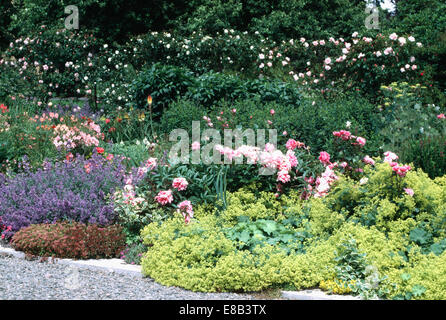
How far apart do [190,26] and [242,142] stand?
33.6 ft

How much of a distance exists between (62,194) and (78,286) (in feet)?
6.60

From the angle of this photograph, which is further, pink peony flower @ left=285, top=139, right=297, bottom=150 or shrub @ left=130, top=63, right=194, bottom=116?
shrub @ left=130, top=63, right=194, bottom=116

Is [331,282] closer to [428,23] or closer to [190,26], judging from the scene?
[428,23]

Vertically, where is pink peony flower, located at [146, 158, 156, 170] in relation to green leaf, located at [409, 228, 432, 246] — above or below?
above

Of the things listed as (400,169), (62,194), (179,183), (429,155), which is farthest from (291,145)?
(62,194)

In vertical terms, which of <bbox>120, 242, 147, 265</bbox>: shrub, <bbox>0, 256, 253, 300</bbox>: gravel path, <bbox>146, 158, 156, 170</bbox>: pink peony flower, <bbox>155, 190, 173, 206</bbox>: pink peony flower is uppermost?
<bbox>146, 158, 156, 170</bbox>: pink peony flower

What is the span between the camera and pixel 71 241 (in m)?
5.25

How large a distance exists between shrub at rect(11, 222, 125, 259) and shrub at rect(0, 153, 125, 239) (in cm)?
35

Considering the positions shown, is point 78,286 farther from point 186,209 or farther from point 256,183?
point 256,183

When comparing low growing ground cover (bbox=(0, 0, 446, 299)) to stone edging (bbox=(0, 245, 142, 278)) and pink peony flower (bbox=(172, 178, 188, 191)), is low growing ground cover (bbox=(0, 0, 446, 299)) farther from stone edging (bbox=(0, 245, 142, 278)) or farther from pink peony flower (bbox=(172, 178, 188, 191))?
stone edging (bbox=(0, 245, 142, 278))

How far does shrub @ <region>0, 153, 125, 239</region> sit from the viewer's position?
586 cm

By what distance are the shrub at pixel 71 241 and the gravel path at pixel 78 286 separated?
11.1 inches

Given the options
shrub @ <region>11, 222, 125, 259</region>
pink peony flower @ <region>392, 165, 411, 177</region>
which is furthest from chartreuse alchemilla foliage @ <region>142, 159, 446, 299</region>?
shrub @ <region>11, 222, 125, 259</region>

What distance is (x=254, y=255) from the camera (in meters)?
4.73
